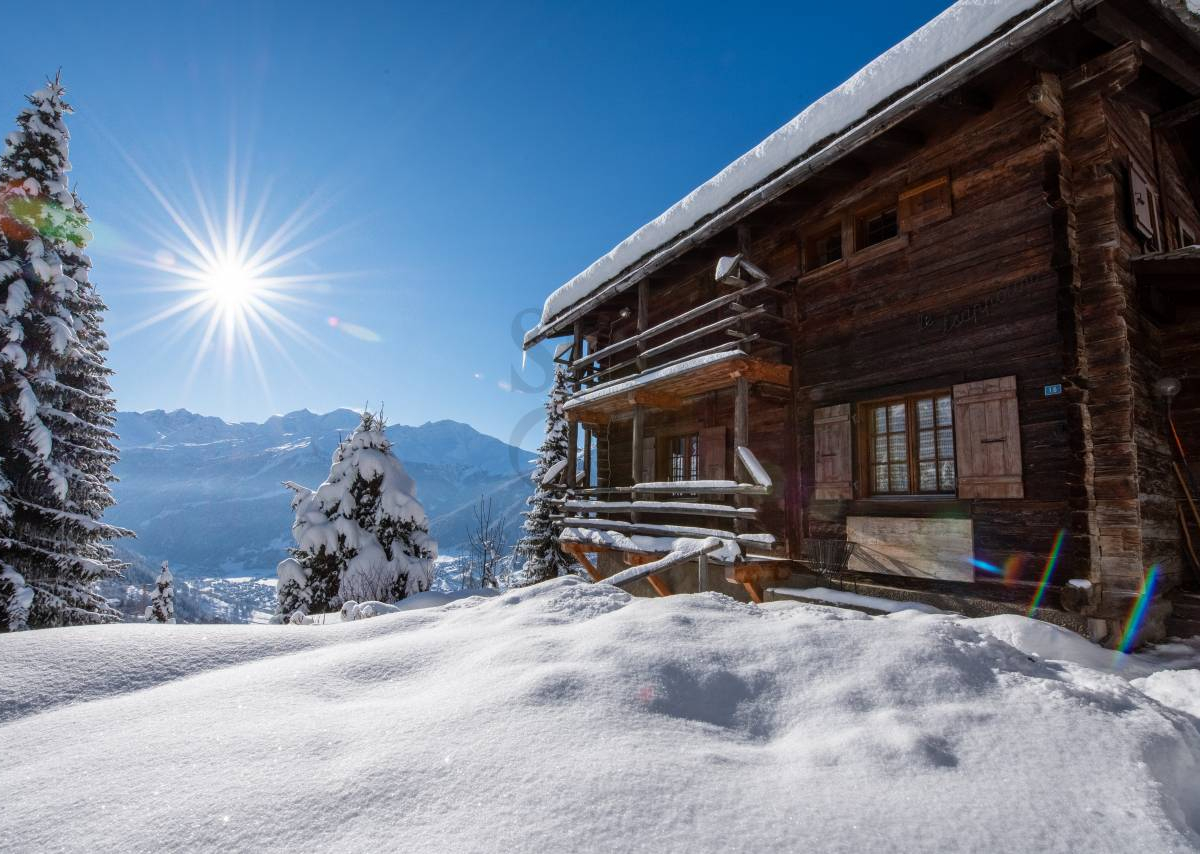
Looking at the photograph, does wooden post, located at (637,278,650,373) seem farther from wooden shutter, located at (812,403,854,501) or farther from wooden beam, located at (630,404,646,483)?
wooden shutter, located at (812,403,854,501)

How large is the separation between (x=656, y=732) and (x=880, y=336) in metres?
7.14

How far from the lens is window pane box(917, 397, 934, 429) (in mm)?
7152

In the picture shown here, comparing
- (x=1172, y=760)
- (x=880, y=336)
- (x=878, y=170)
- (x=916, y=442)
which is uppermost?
(x=878, y=170)

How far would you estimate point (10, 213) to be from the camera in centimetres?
1122

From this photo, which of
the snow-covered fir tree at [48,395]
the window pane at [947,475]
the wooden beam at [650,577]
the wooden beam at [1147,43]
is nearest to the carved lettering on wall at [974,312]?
the window pane at [947,475]

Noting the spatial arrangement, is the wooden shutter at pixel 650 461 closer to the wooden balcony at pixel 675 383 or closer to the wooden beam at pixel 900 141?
the wooden balcony at pixel 675 383

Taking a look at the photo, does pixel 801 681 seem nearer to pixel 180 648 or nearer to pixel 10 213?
pixel 180 648

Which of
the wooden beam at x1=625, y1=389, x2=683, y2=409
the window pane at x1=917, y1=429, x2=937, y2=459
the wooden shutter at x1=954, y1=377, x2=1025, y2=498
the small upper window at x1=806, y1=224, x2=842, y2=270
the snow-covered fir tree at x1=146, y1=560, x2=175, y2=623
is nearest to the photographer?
the wooden shutter at x1=954, y1=377, x2=1025, y2=498

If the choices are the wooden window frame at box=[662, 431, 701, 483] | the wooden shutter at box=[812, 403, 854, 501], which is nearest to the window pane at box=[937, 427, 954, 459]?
the wooden shutter at box=[812, 403, 854, 501]

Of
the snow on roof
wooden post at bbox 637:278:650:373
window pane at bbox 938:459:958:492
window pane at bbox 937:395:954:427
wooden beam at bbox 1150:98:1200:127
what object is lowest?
window pane at bbox 938:459:958:492

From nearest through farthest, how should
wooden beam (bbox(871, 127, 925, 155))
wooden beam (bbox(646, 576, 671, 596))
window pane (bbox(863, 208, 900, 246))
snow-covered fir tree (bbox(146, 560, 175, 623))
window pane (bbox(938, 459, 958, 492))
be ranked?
window pane (bbox(938, 459, 958, 492)) → wooden beam (bbox(871, 127, 925, 155)) → window pane (bbox(863, 208, 900, 246)) → wooden beam (bbox(646, 576, 671, 596)) → snow-covered fir tree (bbox(146, 560, 175, 623))

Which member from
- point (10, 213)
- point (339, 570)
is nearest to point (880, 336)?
point (339, 570)

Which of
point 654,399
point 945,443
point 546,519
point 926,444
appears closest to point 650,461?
point 654,399

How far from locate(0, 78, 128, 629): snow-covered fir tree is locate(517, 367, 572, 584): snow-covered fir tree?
11.8 meters
